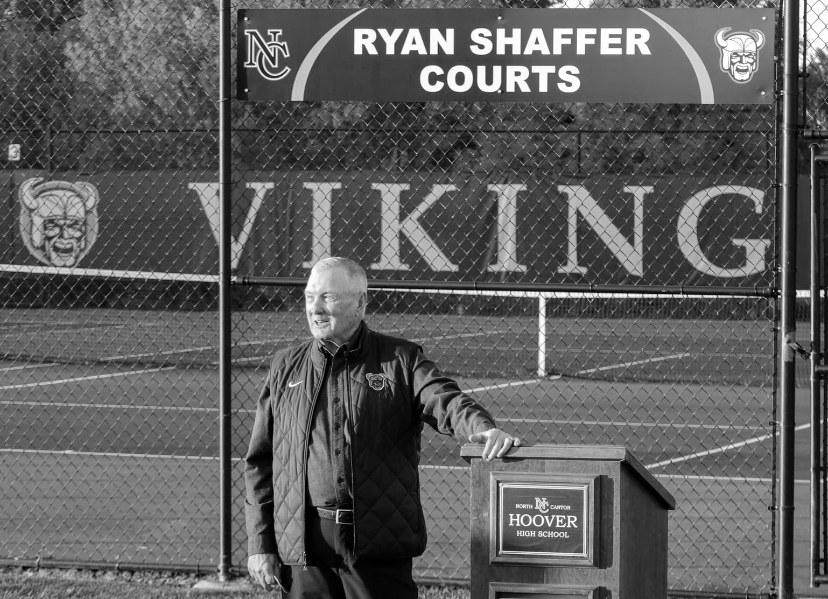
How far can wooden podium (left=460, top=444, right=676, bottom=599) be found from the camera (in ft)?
9.76

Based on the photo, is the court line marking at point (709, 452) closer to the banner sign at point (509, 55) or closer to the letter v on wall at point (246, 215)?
the banner sign at point (509, 55)

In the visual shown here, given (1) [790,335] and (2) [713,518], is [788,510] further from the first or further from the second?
(2) [713,518]

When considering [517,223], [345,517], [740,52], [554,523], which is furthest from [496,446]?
[517,223]

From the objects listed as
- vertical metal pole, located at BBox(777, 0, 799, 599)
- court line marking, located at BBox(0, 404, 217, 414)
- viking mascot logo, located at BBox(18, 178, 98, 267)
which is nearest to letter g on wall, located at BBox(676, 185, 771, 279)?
vertical metal pole, located at BBox(777, 0, 799, 599)

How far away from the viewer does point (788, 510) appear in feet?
16.8

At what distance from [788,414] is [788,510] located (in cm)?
46

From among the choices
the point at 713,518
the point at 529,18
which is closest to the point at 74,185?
the point at 529,18

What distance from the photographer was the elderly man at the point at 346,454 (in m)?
3.47

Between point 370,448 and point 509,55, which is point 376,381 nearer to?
point 370,448

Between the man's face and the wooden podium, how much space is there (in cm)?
70

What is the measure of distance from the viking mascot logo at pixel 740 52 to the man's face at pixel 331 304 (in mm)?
2700

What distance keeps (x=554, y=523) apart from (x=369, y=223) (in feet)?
11.0

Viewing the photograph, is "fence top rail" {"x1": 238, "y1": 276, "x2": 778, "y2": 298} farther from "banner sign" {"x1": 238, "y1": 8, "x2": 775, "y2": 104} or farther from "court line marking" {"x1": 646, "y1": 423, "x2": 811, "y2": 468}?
"court line marking" {"x1": 646, "y1": 423, "x2": 811, "y2": 468}

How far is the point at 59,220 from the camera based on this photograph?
6168 mm
